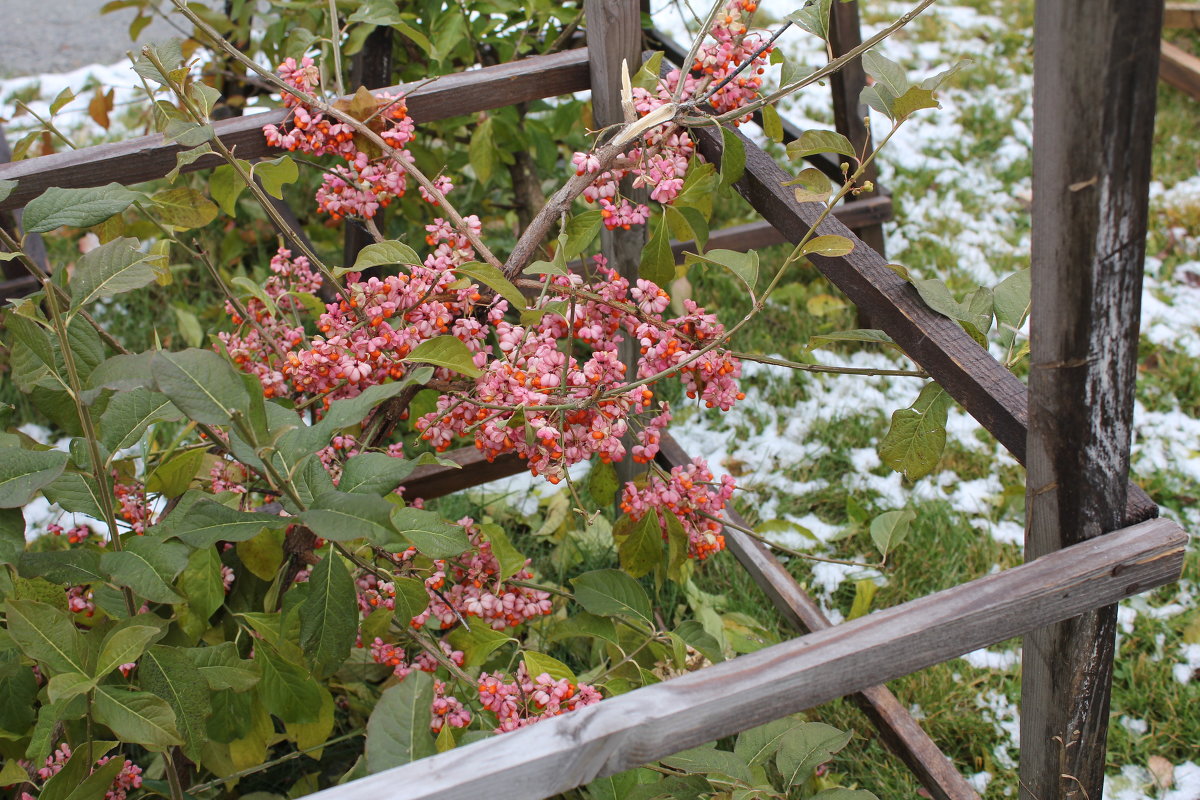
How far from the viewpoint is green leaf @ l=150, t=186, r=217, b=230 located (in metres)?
1.42

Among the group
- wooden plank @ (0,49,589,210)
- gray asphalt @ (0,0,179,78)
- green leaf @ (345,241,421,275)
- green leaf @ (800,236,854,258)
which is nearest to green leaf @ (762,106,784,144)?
green leaf @ (800,236,854,258)

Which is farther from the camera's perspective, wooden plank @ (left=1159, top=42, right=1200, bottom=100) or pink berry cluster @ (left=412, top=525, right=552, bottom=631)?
wooden plank @ (left=1159, top=42, right=1200, bottom=100)

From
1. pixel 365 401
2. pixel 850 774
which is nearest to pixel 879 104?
pixel 365 401

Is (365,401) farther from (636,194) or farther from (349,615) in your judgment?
(636,194)

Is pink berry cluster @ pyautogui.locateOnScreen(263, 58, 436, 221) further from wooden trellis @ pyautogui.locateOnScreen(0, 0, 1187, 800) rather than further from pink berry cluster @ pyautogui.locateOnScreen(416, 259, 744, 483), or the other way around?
wooden trellis @ pyautogui.locateOnScreen(0, 0, 1187, 800)

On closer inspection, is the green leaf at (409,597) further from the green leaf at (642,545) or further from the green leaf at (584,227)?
the green leaf at (584,227)

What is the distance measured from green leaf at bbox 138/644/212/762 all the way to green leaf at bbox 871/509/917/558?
3.12 feet

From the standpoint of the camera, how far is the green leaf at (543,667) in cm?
125

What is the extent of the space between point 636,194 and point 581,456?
948 mm

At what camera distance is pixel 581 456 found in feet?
4.16

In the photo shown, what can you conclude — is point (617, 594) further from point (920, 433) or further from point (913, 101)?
point (913, 101)

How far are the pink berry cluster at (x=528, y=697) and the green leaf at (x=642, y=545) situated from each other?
22 cm

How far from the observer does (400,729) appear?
90cm

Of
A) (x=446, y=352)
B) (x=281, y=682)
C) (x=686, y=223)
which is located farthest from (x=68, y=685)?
(x=686, y=223)
